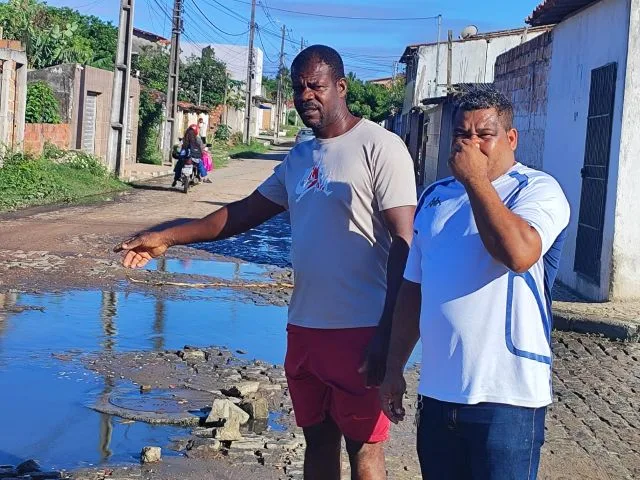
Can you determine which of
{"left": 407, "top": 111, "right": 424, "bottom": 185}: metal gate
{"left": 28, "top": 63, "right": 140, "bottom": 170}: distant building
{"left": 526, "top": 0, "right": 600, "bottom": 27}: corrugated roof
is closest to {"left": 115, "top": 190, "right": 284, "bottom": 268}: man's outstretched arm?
{"left": 526, "top": 0, "right": 600, "bottom": 27}: corrugated roof

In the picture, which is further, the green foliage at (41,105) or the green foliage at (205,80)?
the green foliage at (205,80)

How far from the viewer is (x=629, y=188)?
35.8 feet

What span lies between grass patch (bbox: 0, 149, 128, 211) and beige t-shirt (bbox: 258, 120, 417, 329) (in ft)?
49.5

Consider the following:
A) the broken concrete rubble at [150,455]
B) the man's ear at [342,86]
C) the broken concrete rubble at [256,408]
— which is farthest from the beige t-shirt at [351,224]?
the broken concrete rubble at [256,408]

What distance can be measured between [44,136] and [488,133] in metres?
22.3

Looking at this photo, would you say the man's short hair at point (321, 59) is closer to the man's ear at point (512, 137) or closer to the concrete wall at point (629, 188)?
the man's ear at point (512, 137)

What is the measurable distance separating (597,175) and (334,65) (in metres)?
8.01

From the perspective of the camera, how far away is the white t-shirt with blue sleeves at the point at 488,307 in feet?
10.2

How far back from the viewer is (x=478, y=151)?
10.5 feet

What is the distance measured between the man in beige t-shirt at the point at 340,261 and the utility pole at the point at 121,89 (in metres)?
22.2

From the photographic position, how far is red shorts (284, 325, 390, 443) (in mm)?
4070

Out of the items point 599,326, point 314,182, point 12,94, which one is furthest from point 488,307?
point 12,94

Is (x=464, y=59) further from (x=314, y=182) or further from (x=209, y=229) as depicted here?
(x=314, y=182)

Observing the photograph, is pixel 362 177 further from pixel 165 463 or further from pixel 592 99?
pixel 592 99
